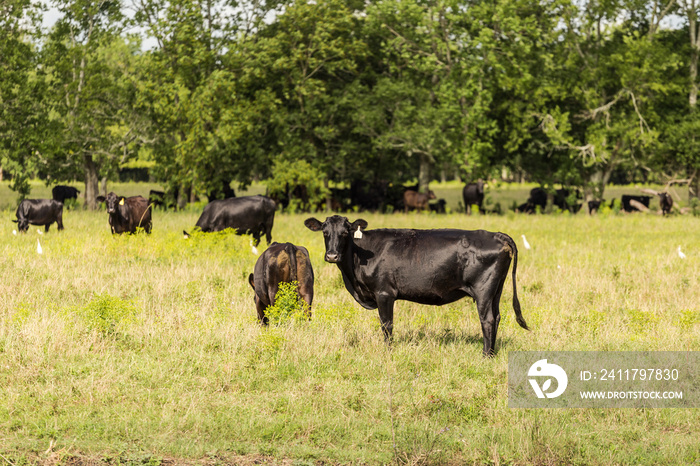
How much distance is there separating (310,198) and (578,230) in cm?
1421

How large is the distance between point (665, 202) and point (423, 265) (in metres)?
27.1

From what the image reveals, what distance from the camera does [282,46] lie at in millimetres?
34906

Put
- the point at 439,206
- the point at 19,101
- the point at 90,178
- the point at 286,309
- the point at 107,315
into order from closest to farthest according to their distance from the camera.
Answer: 1. the point at 107,315
2. the point at 286,309
3. the point at 19,101
4. the point at 90,178
5. the point at 439,206

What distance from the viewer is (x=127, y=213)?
19641 mm

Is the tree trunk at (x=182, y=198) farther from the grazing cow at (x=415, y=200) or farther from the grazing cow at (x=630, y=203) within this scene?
the grazing cow at (x=630, y=203)

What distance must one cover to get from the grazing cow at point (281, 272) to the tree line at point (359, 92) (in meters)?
23.1

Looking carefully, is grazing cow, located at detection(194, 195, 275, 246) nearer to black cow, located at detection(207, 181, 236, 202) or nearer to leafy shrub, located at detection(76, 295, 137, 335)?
leafy shrub, located at detection(76, 295, 137, 335)

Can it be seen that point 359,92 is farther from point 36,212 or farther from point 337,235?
point 337,235

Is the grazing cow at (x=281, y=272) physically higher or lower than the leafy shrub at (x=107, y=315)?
higher

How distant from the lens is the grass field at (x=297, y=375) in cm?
618

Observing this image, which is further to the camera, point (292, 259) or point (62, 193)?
point (62, 193)

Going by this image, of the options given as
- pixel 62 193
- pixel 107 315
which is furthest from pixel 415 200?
pixel 107 315

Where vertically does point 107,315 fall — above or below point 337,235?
below

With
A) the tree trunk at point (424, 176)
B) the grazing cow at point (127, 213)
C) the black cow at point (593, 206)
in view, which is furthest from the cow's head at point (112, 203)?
the black cow at point (593, 206)
